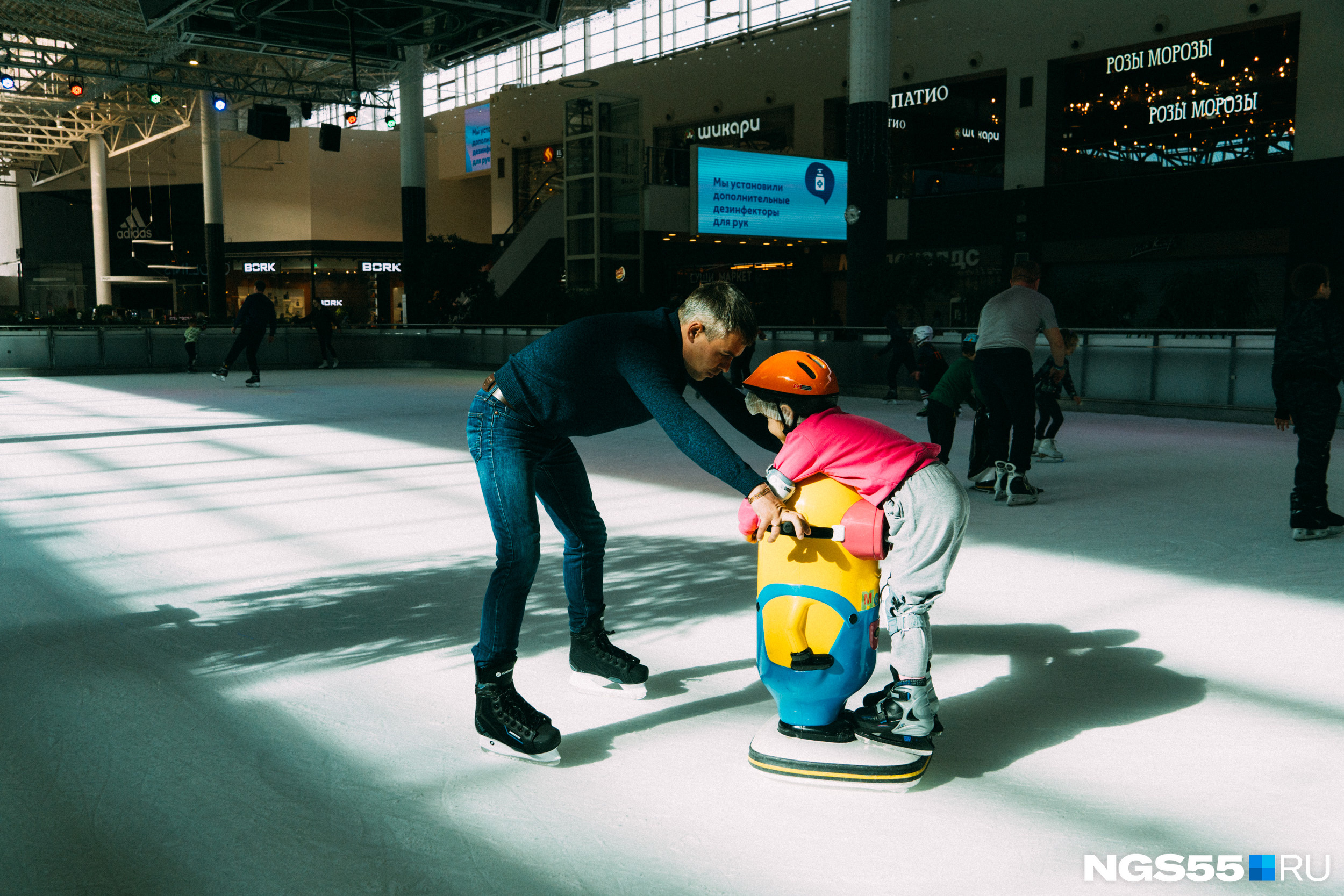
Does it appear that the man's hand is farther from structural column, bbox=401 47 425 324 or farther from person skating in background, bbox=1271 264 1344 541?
structural column, bbox=401 47 425 324

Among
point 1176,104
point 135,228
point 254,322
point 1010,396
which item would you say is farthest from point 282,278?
point 1010,396

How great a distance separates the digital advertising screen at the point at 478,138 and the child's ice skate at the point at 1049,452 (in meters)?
35.5

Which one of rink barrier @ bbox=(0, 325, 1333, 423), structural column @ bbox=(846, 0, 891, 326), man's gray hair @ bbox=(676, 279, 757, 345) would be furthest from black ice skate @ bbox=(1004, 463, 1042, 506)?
structural column @ bbox=(846, 0, 891, 326)

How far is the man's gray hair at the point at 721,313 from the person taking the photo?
277 cm

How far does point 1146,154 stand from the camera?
23656mm

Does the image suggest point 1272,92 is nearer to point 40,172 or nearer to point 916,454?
point 916,454

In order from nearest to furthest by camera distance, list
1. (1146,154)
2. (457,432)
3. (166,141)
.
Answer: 1. (457,432)
2. (1146,154)
3. (166,141)

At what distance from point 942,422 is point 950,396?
9.4 inches

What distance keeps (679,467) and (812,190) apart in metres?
18.8

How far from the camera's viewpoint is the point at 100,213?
41.4m

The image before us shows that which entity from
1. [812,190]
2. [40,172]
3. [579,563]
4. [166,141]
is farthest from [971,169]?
[40,172]

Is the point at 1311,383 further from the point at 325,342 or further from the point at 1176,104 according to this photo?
the point at 325,342

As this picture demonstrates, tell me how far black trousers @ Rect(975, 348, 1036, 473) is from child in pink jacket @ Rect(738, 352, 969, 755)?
4.58m

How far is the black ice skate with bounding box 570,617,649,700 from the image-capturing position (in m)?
3.57
